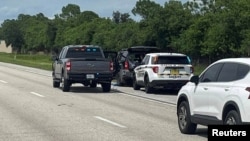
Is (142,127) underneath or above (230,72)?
underneath

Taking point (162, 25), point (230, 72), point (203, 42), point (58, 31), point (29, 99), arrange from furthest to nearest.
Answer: point (58, 31)
point (162, 25)
point (203, 42)
point (29, 99)
point (230, 72)

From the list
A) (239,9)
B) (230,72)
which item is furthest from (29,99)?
(239,9)

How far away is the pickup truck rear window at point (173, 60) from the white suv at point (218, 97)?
1205 centimetres

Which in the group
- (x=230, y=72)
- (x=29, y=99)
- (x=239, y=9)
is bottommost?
(x=29, y=99)

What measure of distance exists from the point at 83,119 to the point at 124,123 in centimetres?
135

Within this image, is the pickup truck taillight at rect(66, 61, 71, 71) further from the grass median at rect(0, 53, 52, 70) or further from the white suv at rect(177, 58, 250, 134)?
the grass median at rect(0, 53, 52, 70)

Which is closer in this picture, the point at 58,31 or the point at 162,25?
the point at 162,25

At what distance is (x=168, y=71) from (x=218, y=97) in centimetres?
1393

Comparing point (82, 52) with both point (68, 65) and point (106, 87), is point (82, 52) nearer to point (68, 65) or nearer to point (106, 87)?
point (106, 87)

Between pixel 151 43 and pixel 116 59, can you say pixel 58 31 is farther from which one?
pixel 116 59

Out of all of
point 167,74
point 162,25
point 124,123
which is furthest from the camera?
point 162,25

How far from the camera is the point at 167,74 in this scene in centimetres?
2553

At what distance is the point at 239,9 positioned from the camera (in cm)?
4197

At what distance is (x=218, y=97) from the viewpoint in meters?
11.7
